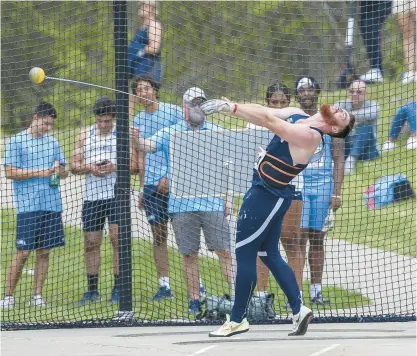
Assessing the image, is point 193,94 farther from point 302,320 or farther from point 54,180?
point 302,320

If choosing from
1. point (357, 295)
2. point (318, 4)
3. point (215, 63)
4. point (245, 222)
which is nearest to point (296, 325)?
point (245, 222)

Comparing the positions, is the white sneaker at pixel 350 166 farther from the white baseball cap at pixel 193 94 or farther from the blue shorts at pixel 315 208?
the white baseball cap at pixel 193 94

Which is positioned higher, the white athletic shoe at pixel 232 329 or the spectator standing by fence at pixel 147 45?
the spectator standing by fence at pixel 147 45

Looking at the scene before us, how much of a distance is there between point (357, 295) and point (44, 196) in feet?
9.75

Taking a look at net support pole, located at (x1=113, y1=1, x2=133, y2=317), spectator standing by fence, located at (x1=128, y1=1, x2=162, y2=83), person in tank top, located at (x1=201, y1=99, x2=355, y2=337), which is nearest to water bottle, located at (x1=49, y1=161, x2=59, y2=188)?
net support pole, located at (x1=113, y1=1, x2=133, y2=317)

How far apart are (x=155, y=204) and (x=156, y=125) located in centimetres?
70

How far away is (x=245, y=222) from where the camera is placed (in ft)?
22.7

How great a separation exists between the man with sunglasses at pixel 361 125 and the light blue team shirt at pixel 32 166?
296 centimetres

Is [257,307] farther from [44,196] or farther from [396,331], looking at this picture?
[44,196]

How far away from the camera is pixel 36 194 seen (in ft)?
28.9

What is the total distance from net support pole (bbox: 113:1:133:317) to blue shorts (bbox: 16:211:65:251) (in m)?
0.86

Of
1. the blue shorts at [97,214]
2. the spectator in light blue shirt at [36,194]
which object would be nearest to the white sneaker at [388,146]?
the blue shorts at [97,214]

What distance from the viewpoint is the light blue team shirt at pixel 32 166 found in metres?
8.80

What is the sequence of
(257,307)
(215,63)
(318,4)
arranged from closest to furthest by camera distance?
(257,307)
(215,63)
(318,4)
